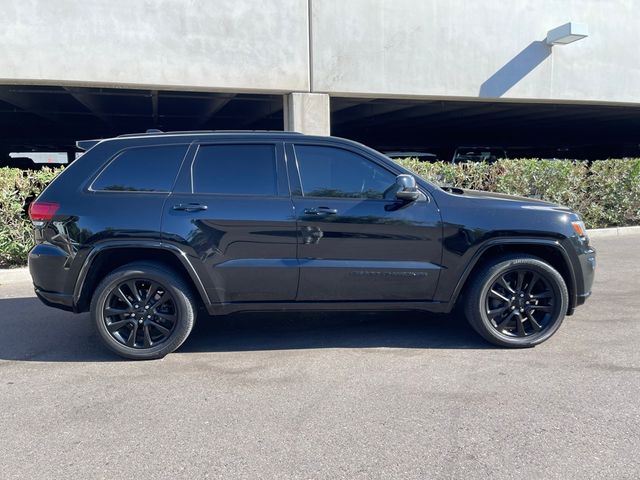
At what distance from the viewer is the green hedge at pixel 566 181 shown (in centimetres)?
1002

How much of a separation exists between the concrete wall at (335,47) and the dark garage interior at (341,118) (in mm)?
1308

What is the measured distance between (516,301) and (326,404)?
2031 millimetres

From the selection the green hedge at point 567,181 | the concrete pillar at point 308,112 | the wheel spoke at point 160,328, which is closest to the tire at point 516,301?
the wheel spoke at point 160,328

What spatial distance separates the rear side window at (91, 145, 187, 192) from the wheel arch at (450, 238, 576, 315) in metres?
2.65

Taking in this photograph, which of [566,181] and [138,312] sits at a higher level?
[566,181]

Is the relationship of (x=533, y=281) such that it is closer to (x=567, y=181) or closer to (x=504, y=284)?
(x=504, y=284)

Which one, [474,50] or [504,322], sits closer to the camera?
[504,322]

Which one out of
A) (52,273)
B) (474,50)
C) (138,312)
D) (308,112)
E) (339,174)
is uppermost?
(474,50)

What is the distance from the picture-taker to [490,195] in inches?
189

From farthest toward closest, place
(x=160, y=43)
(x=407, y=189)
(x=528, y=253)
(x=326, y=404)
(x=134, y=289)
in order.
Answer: (x=160, y=43) < (x=528, y=253) < (x=134, y=289) < (x=407, y=189) < (x=326, y=404)

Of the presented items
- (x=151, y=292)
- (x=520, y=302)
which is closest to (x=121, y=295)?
(x=151, y=292)

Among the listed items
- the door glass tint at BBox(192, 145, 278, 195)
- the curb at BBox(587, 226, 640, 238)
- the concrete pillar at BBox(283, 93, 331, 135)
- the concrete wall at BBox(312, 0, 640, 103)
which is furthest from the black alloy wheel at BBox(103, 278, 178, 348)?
the curb at BBox(587, 226, 640, 238)

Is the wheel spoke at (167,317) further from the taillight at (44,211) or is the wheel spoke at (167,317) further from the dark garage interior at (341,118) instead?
the dark garage interior at (341,118)

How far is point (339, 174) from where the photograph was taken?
14.6 ft
